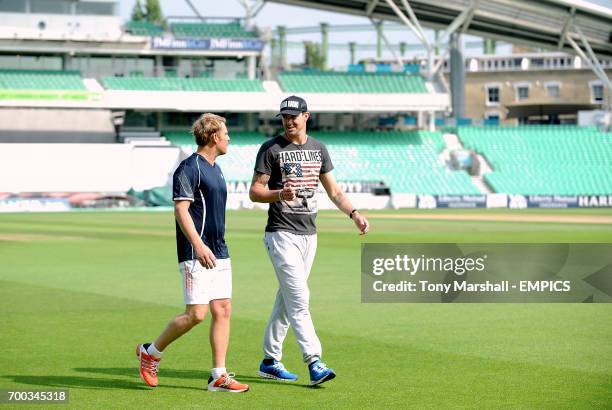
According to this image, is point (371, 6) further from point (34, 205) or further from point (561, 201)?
point (34, 205)

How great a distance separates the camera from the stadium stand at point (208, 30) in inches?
3147

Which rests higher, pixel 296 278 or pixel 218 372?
pixel 296 278

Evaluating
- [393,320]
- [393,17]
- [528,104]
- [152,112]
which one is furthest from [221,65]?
[393,320]

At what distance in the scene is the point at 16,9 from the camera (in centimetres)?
7494

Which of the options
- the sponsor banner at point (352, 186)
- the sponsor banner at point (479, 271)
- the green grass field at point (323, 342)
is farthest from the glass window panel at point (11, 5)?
the sponsor banner at point (479, 271)

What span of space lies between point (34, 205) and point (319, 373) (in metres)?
54.4

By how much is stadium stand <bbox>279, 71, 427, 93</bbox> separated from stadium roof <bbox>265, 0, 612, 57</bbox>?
14.4 ft

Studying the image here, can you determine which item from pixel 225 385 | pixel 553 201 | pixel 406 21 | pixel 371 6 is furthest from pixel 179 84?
pixel 225 385

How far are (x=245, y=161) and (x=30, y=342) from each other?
6000cm

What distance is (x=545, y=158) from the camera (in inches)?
2985

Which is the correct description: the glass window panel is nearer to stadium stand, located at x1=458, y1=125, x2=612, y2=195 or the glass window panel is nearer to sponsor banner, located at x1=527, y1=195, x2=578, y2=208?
stadium stand, located at x1=458, y1=125, x2=612, y2=195

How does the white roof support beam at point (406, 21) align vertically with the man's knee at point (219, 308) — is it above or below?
above

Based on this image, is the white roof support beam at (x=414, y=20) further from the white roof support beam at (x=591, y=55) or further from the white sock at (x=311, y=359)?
the white sock at (x=311, y=359)

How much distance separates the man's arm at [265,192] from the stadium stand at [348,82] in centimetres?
6830
